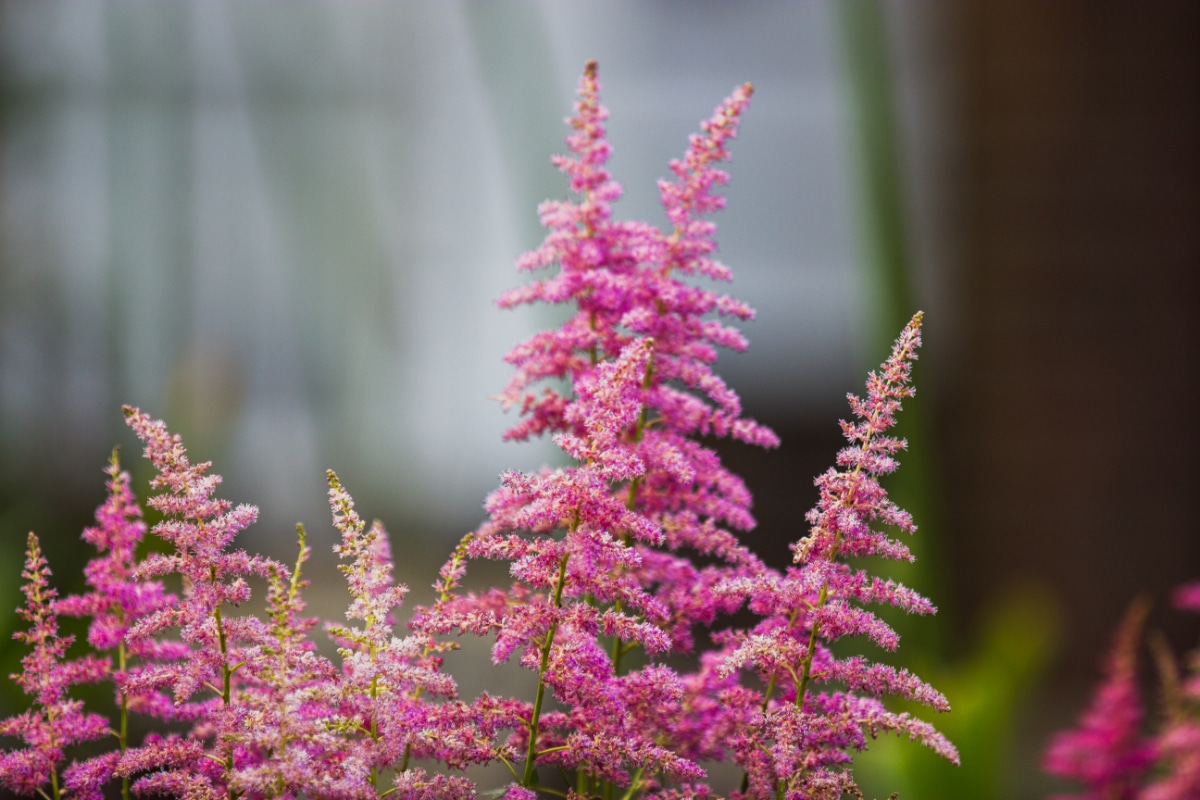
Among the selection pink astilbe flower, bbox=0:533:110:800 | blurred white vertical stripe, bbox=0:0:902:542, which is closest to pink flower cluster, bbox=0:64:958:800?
pink astilbe flower, bbox=0:533:110:800

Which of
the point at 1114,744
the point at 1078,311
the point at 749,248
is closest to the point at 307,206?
the point at 749,248

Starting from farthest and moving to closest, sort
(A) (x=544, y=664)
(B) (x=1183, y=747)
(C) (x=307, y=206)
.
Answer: (C) (x=307, y=206), (A) (x=544, y=664), (B) (x=1183, y=747)

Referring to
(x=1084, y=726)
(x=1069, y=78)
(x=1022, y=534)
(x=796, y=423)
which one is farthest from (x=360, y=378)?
(x=1084, y=726)

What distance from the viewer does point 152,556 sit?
321 millimetres

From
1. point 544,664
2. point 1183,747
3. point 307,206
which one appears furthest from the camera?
point 307,206

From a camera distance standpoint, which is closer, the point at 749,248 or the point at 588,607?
the point at 588,607

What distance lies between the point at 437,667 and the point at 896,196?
0.64 metres

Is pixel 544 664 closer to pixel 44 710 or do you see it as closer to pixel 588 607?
pixel 588 607

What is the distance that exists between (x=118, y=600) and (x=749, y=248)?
1900mm

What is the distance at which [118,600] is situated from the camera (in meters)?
0.33

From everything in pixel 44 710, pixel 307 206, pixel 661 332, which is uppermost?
pixel 307 206

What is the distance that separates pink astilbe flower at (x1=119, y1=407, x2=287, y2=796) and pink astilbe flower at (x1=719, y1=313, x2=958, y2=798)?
0.13 metres

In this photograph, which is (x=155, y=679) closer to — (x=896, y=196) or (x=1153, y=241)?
(x=896, y=196)

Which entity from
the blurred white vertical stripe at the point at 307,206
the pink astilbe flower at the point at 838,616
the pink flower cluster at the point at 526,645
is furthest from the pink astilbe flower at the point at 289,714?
the blurred white vertical stripe at the point at 307,206
